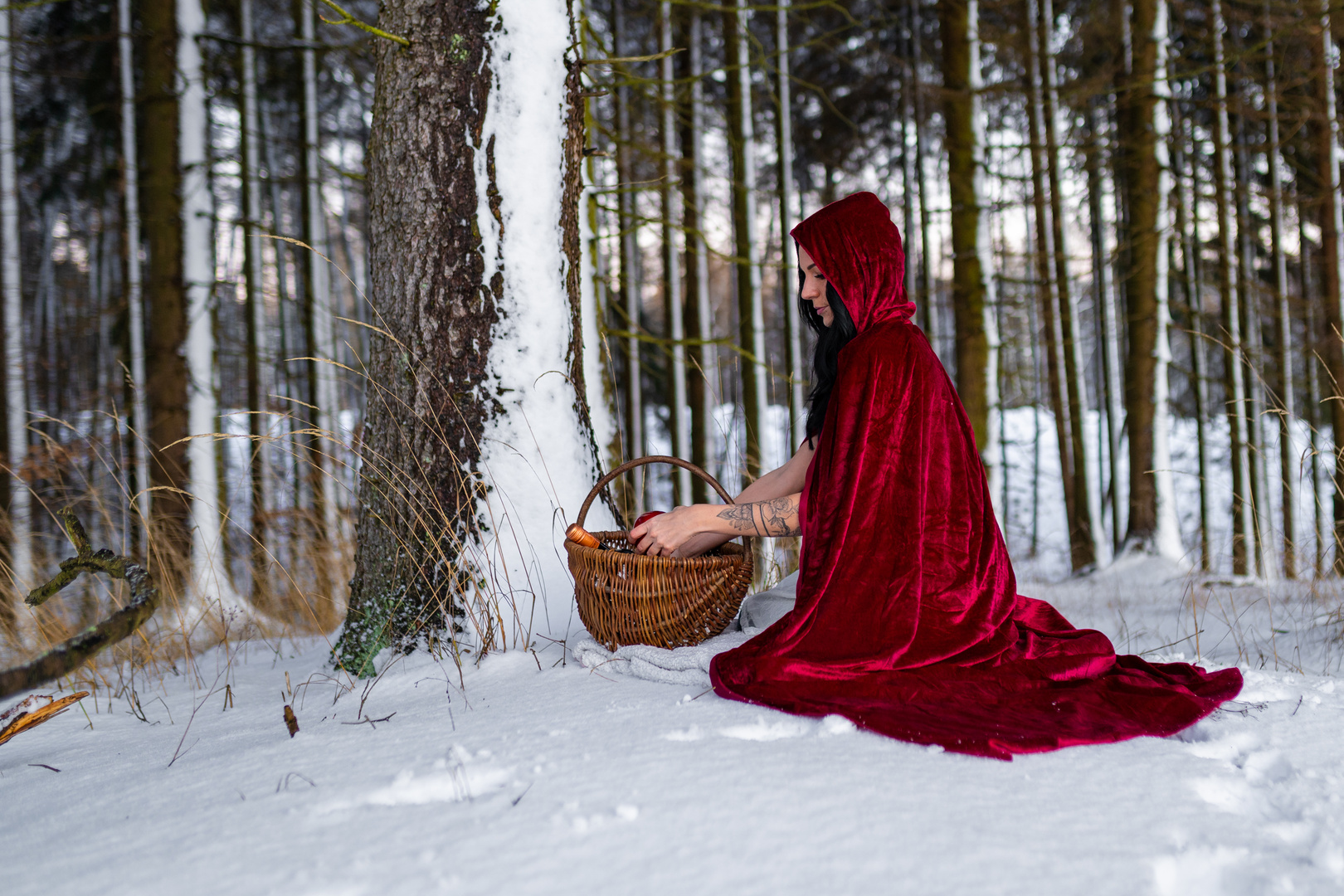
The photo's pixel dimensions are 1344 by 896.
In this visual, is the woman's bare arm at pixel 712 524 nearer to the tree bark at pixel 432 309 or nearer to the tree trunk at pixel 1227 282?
the tree bark at pixel 432 309

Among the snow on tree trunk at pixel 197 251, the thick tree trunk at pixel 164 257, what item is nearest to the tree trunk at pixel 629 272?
the snow on tree trunk at pixel 197 251

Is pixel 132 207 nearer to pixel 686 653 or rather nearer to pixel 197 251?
pixel 197 251

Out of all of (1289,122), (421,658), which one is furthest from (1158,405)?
(421,658)

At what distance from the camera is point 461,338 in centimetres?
242

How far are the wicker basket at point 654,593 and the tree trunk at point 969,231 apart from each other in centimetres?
376

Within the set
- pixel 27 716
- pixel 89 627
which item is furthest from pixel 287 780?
pixel 27 716

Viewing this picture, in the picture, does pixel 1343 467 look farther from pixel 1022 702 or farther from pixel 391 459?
pixel 391 459

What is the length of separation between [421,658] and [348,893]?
1.27 m

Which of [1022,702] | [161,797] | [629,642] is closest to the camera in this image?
[161,797]

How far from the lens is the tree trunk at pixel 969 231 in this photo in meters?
5.52

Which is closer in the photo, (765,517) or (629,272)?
(765,517)

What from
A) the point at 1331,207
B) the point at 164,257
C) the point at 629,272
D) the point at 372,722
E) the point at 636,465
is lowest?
the point at 372,722

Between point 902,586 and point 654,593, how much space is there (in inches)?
25.3

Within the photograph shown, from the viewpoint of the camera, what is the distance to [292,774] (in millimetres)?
1460
